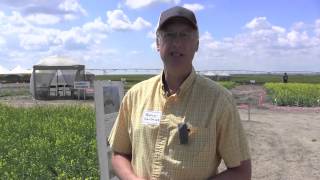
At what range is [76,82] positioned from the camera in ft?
114

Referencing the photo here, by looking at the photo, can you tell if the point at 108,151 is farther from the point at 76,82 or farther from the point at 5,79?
the point at 5,79

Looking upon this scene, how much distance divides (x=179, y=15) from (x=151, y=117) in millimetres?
581

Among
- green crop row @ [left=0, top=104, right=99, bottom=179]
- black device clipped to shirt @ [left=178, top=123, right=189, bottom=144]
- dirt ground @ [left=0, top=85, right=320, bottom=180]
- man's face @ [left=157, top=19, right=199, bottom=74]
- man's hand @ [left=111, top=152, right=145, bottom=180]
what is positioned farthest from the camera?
dirt ground @ [left=0, top=85, right=320, bottom=180]

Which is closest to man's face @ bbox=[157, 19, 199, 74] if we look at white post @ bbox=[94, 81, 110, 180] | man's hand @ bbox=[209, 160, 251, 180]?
man's hand @ bbox=[209, 160, 251, 180]

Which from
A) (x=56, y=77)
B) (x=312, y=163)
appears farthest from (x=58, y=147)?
(x=56, y=77)

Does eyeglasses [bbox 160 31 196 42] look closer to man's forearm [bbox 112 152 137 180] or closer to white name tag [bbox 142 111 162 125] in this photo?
white name tag [bbox 142 111 162 125]

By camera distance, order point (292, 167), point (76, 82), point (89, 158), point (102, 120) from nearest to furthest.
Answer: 1. point (102, 120)
2. point (89, 158)
3. point (292, 167)
4. point (76, 82)

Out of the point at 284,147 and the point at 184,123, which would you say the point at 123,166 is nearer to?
the point at 184,123

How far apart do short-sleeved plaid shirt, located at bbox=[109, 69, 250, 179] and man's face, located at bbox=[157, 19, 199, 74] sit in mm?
93

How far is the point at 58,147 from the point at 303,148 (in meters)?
7.71

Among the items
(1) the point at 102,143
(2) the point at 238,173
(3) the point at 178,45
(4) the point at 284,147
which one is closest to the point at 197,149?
(2) the point at 238,173

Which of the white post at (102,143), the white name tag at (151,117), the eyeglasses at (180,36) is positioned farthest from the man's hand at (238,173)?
the white post at (102,143)

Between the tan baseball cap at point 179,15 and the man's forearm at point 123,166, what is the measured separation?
848 millimetres

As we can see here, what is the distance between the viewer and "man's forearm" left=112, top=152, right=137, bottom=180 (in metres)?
3.15
